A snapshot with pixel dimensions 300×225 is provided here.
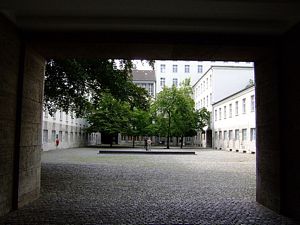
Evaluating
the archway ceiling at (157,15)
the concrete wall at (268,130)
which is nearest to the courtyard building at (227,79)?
the concrete wall at (268,130)

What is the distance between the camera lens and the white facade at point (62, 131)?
128 feet

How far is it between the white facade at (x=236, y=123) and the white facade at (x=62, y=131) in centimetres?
1882

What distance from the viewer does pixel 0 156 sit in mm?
7652

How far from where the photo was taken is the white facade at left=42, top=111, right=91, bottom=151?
1540 inches

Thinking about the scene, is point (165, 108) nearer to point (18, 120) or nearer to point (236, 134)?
point (236, 134)

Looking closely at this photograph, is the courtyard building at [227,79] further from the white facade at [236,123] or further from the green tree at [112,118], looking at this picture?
the green tree at [112,118]

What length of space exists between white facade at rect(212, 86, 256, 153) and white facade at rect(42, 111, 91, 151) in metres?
18.8

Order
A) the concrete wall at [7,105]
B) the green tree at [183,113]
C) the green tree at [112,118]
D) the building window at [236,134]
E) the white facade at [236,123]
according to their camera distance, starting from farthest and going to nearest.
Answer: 1. the green tree at [183,113]
2. the green tree at [112,118]
3. the building window at [236,134]
4. the white facade at [236,123]
5. the concrete wall at [7,105]

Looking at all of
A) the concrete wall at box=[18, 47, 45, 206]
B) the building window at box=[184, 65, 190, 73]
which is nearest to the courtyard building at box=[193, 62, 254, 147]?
the building window at box=[184, 65, 190, 73]

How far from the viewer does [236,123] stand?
4766 centimetres

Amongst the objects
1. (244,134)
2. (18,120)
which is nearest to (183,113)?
(244,134)

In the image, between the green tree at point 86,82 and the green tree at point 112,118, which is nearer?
the green tree at point 86,82

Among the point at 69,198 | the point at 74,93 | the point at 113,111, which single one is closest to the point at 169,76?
the point at 113,111

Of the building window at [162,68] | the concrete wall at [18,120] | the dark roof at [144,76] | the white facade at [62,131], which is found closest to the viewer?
the concrete wall at [18,120]
